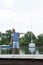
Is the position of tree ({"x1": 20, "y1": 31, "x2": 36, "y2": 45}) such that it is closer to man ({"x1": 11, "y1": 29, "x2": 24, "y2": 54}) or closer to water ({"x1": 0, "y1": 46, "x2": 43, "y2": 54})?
man ({"x1": 11, "y1": 29, "x2": 24, "y2": 54})

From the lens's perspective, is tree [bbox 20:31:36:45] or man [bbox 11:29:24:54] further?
tree [bbox 20:31:36:45]

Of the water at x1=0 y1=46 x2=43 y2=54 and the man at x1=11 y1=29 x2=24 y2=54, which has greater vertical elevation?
the man at x1=11 y1=29 x2=24 y2=54

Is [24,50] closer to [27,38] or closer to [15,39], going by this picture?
[15,39]

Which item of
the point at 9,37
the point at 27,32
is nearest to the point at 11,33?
the point at 9,37

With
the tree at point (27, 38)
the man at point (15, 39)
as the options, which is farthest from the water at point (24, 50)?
the tree at point (27, 38)

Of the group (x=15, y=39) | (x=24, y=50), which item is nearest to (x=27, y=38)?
(x=15, y=39)

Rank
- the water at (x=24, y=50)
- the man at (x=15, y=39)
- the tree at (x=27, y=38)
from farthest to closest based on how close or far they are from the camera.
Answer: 1. the tree at (x=27, y=38)
2. the man at (x=15, y=39)
3. the water at (x=24, y=50)

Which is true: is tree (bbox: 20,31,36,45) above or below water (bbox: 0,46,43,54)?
above

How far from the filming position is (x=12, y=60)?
9.64 metres

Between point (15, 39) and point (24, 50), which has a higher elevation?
point (15, 39)

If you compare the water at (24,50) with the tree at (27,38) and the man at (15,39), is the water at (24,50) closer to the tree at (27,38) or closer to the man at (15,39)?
the man at (15,39)

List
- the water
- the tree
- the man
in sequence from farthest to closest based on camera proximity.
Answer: the tree, the man, the water

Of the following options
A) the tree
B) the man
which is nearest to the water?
the man

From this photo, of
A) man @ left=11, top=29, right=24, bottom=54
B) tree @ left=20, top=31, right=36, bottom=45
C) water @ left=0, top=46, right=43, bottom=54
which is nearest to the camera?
water @ left=0, top=46, right=43, bottom=54
